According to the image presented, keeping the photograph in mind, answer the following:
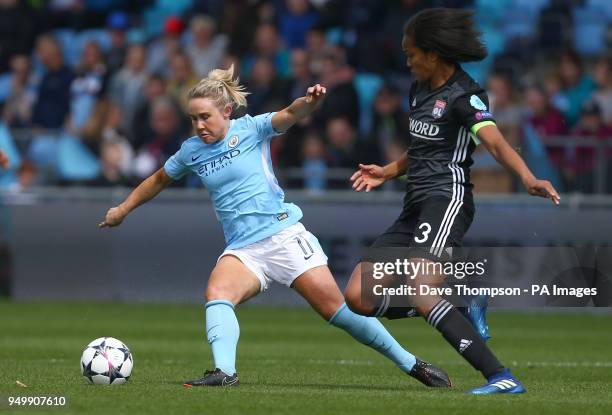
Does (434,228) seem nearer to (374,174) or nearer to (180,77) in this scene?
(374,174)

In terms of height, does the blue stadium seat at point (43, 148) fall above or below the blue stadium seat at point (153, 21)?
below

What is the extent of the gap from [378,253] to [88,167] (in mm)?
11106

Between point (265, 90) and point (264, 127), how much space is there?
9.76 m

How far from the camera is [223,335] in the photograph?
852cm

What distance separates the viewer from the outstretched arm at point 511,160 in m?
7.52

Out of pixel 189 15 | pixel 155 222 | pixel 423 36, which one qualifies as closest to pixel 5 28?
pixel 189 15

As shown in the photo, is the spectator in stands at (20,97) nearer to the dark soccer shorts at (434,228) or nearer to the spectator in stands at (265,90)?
the spectator in stands at (265,90)

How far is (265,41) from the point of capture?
65.1 ft

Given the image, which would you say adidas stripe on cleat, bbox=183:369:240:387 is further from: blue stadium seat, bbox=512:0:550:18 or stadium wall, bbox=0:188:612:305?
blue stadium seat, bbox=512:0:550:18

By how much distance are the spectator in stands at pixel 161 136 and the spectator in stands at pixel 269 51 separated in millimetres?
1459

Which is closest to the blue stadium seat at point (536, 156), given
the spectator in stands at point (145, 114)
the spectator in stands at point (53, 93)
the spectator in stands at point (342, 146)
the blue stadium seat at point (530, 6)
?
the spectator in stands at point (342, 146)

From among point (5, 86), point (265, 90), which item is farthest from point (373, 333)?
point (5, 86)

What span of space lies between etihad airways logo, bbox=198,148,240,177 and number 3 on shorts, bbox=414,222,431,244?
58.0 inches

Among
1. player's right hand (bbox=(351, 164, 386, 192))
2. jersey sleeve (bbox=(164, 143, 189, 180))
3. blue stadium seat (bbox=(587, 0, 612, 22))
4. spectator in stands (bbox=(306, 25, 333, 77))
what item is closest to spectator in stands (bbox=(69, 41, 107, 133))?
spectator in stands (bbox=(306, 25, 333, 77))
